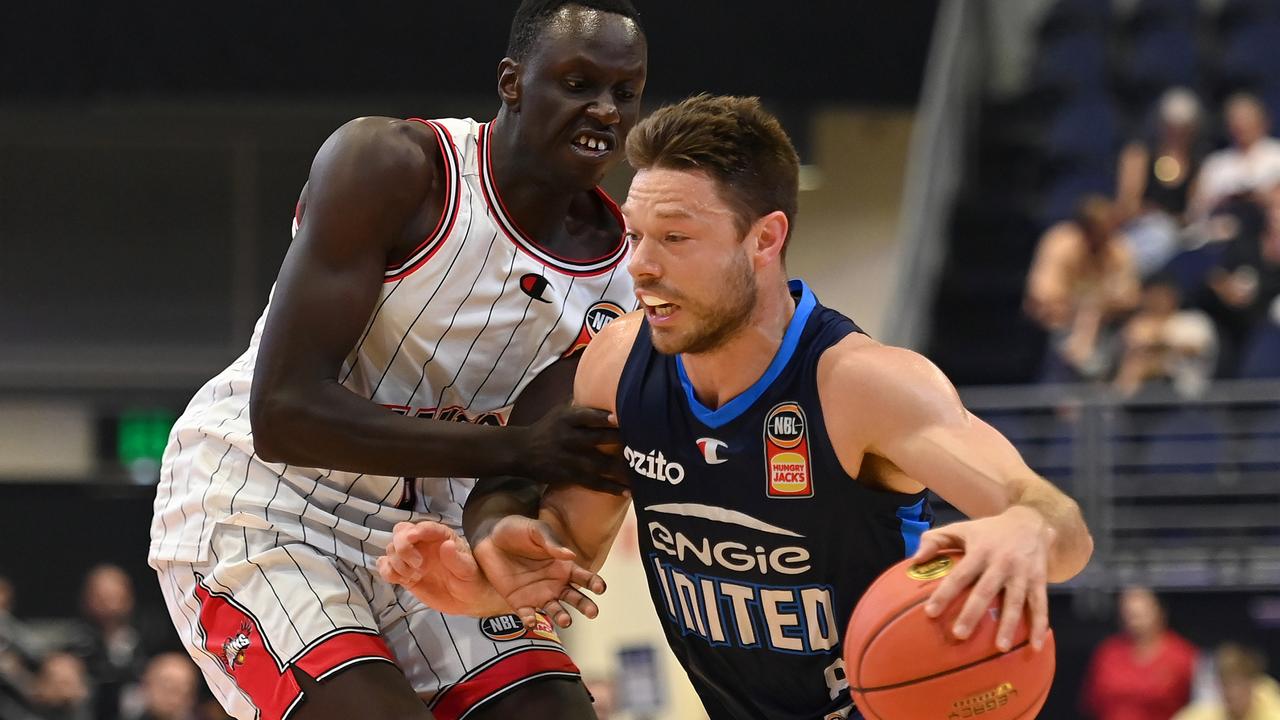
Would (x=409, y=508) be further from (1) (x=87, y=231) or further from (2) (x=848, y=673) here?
(1) (x=87, y=231)

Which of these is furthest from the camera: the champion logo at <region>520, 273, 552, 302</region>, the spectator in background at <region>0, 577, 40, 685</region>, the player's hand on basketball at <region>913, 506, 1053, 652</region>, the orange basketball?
the spectator in background at <region>0, 577, 40, 685</region>

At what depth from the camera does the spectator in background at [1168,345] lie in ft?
33.5

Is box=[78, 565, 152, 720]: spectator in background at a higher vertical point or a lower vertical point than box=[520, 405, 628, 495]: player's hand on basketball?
lower

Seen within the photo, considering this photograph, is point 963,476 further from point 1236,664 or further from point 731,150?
point 1236,664

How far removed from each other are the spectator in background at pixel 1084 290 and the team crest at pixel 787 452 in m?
7.07

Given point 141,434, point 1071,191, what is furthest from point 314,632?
point 141,434

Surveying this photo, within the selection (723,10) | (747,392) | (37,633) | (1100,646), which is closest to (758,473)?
(747,392)

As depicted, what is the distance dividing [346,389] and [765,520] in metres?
1.00

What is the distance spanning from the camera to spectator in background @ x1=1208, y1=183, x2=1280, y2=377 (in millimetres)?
10336

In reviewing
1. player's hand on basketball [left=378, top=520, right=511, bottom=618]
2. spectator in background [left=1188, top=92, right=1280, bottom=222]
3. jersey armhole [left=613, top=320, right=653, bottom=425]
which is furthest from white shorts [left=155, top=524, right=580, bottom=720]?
spectator in background [left=1188, top=92, right=1280, bottom=222]

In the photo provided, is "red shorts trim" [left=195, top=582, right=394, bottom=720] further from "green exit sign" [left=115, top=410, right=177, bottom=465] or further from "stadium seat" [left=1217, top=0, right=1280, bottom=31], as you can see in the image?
"stadium seat" [left=1217, top=0, right=1280, bottom=31]

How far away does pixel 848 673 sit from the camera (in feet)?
11.4

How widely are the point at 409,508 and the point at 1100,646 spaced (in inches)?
242

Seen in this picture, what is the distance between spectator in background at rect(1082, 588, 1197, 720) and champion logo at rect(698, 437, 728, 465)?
5.99m
